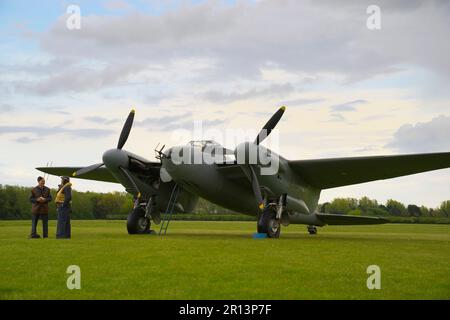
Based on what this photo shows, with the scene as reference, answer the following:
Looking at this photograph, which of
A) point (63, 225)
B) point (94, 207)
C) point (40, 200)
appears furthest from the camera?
point (94, 207)

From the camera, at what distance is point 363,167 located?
2212 cm

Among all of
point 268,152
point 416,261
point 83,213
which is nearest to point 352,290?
point 416,261

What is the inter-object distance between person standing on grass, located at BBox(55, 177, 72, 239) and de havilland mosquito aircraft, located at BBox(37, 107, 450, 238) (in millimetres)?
3255

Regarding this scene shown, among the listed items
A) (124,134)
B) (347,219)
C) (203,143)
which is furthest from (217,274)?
(347,219)

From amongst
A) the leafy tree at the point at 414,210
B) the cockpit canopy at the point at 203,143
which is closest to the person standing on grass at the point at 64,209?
the cockpit canopy at the point at 203,143

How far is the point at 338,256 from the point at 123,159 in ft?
38.7

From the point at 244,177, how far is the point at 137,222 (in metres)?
4.73

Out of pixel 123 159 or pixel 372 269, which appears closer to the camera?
pixel 372 269

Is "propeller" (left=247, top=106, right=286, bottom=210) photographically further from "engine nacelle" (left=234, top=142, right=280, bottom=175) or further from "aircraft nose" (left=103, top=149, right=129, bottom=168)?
"aircraft nose" (left=103, top=149, right=129, bottom=168)

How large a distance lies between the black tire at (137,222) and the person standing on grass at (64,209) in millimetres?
3746

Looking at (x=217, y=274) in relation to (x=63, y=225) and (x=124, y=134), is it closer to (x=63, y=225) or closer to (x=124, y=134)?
(x=63, y=225)

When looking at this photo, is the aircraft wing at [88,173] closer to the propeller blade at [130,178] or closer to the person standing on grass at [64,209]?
the propeller blade at [130,178]
